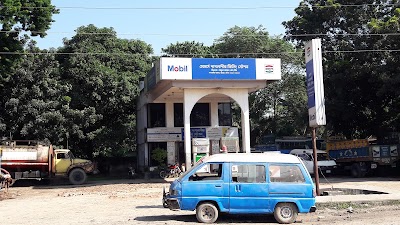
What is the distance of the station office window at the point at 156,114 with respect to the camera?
115 ft

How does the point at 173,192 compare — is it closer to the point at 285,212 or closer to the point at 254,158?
the point at 254,158

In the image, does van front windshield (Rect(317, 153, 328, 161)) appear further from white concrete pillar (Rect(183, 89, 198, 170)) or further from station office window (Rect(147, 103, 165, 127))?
station office window (Rect(147, 103, 165, 127))

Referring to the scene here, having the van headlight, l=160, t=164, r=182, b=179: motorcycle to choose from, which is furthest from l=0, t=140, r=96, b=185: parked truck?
the van headlight

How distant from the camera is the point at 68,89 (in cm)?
3466

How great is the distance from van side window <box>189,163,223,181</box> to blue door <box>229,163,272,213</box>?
0.37 m

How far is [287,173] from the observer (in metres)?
12.2

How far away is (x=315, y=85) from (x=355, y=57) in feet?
51.5

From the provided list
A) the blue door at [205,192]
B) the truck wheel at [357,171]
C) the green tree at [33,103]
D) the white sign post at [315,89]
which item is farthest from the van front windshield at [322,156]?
the blue door at [205,192]

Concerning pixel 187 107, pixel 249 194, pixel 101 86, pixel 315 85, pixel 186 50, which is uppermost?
pixel 186 50

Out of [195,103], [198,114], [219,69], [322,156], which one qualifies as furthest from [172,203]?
[198,114]

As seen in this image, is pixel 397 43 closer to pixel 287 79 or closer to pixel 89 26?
pixel 287 79

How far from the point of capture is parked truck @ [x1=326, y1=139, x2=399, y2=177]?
28.4 meters

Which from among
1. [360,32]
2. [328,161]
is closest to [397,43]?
[360,32]

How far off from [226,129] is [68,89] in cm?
1245
